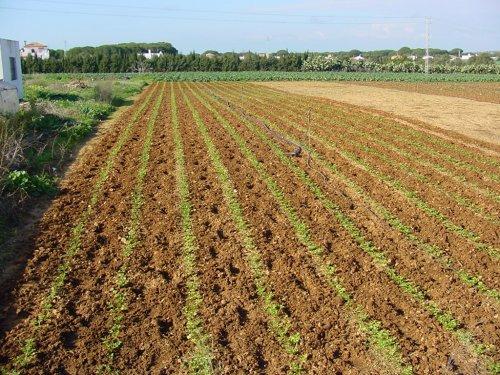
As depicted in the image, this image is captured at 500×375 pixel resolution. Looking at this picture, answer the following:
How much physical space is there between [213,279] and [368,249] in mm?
2546

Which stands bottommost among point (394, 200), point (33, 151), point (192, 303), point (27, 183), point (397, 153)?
point (192, 303)

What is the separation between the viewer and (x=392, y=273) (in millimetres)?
6809

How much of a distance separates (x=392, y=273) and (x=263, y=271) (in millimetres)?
1794

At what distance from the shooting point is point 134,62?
85.8 m

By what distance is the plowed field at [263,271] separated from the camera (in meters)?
5.05

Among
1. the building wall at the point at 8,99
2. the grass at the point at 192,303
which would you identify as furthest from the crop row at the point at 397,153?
the building wall at the point at 8,99

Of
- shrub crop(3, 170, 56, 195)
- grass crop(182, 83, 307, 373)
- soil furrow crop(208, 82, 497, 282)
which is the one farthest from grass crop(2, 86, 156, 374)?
soil furrow crop(208, 82, 497, 282)

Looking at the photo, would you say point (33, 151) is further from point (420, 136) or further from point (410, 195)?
point (420, 136)

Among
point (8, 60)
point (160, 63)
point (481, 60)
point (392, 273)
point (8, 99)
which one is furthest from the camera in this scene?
point (481, 60)

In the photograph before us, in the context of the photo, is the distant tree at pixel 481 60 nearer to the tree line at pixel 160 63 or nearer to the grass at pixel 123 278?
the tree line at pixel 160 63

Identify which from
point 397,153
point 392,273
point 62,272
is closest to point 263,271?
point 392,273

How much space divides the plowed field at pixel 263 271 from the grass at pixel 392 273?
26mm

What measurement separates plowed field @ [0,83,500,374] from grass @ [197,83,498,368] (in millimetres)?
26

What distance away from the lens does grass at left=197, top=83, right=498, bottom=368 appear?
5.39 metres
